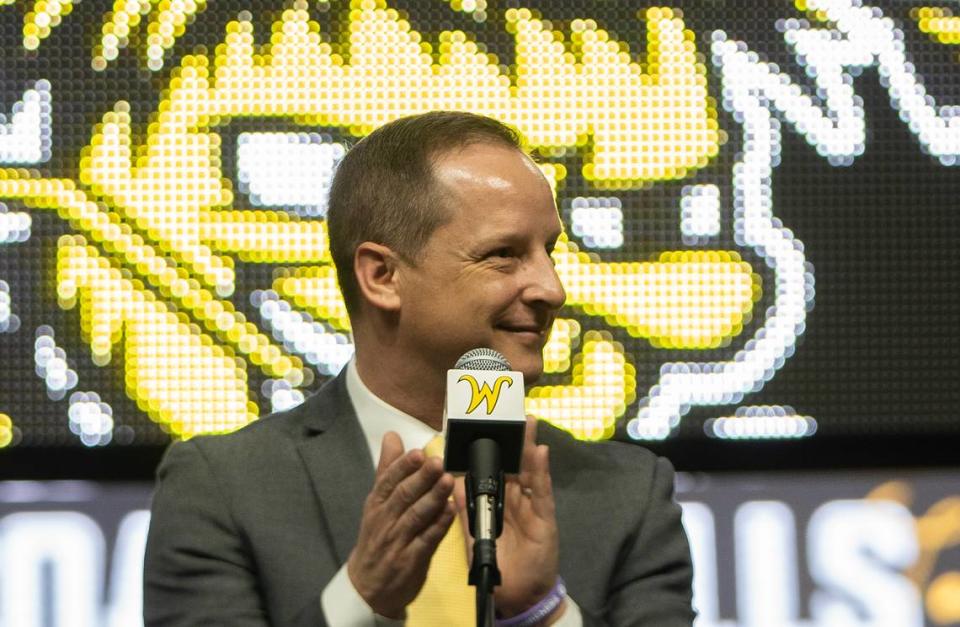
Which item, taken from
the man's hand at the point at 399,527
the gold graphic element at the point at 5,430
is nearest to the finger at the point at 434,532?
the man's hand at the point at 399,527

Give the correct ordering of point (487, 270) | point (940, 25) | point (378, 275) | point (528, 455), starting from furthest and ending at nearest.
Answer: point (940, 25), point (378, 275), point (487, 270), point (528, 455)

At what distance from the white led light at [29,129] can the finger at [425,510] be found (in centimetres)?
135

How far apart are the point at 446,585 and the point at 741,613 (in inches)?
38.9

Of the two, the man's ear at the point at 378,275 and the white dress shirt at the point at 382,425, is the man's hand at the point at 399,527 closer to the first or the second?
the white dress shirt at the point at 382,425

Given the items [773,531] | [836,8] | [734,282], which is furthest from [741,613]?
[836,8]

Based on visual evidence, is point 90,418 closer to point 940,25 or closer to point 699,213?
point 699,213

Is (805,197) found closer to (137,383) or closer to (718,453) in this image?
(718,453)

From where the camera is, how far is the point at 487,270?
2234mm

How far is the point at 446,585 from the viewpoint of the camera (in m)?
2.14

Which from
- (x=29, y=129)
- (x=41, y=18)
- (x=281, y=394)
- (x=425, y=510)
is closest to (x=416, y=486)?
(x=425, y=510)

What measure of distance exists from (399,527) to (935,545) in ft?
4.74

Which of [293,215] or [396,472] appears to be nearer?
[396,472]

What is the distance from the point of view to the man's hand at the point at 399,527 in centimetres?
181

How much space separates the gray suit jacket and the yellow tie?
0.40ft
